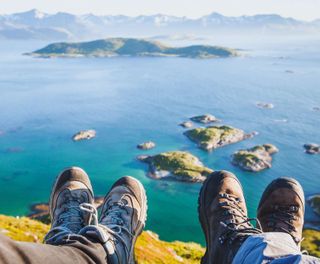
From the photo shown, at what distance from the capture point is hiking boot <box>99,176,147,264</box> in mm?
4629

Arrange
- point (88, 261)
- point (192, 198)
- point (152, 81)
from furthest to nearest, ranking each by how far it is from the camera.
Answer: point (152, 81) < point (192, 198) < point (88, 261)

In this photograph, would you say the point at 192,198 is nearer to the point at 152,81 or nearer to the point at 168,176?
the point at 168,176

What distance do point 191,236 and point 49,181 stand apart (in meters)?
21.8

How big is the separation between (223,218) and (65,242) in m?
2.99

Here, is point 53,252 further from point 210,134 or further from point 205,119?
point 205,119

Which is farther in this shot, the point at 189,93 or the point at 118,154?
the point at 189,93

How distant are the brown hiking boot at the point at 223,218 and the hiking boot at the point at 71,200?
6.73 ft

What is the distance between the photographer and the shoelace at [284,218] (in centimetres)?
630

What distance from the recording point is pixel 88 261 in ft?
10.7

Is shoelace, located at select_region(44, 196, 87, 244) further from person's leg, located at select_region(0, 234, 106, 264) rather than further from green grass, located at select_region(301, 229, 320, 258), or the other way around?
green grass, located at select_region(301, 229, 320, 258)

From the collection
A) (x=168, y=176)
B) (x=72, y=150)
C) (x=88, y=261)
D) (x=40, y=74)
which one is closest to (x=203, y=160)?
(x=168, y=176)

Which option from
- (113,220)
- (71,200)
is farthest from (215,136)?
(113,220)

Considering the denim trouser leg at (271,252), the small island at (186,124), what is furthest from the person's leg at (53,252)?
the small island at (186,124)

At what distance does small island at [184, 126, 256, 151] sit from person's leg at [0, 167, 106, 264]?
168 feet
